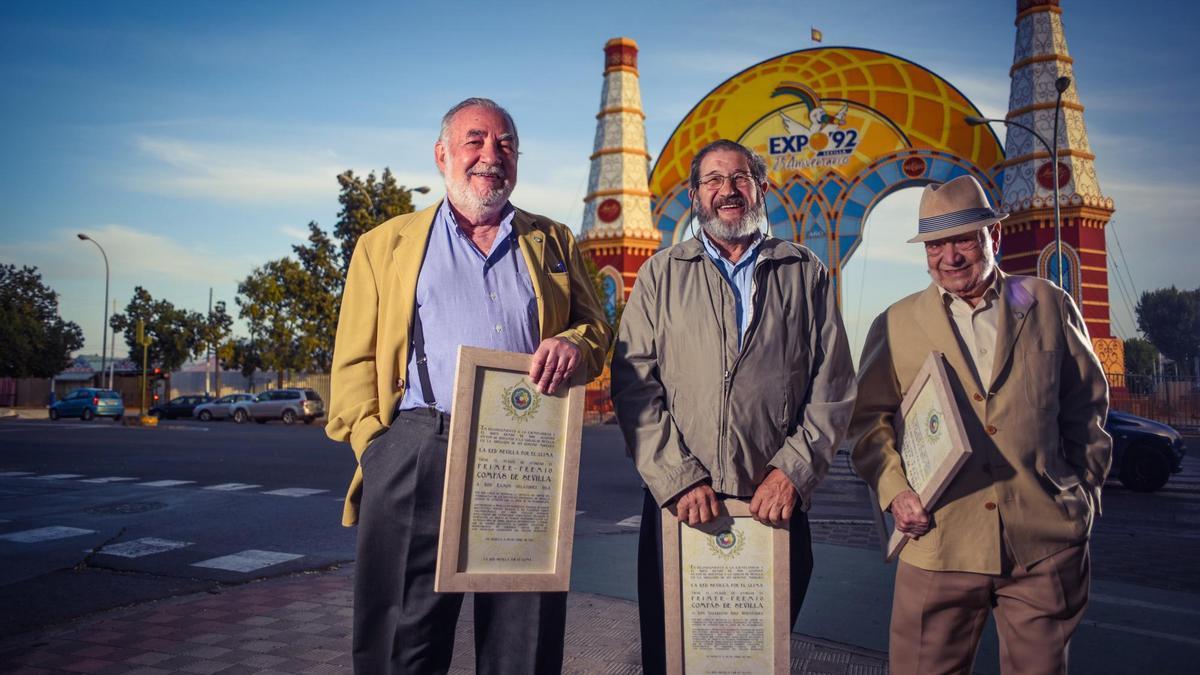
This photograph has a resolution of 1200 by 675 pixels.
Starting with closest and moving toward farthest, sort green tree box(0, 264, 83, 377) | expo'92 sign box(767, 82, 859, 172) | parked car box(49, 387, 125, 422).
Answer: expo'92 sign box(767, 82, 859, 172) → parked car box(49, 387, 125, 422) → green tree box(0, 264, 83, 377)

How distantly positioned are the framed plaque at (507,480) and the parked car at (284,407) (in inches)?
1244

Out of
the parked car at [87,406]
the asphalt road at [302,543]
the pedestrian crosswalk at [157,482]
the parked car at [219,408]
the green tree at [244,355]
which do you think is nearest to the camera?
the asphalt road at [302,543]

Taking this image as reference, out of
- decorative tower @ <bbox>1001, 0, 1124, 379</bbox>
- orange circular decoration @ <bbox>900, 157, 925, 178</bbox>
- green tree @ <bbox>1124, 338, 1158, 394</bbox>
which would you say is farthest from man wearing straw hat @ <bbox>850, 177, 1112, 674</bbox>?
green tree @ <bbox>1124, 338, 1158, 394</bbox>

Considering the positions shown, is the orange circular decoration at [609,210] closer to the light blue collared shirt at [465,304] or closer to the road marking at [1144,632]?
the road marking at [1144,632]

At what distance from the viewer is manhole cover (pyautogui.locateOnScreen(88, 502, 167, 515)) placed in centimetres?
902

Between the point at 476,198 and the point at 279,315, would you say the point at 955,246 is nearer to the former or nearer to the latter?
the point at 476,198

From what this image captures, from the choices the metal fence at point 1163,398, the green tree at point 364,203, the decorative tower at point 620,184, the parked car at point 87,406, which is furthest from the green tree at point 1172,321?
the parked car at point 87,406

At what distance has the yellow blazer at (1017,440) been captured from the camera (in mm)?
2682

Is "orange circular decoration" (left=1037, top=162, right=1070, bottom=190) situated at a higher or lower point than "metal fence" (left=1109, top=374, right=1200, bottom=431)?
higher

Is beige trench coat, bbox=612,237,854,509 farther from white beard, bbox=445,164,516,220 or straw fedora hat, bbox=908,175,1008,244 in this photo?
white beard, bbox=445,164,516,220

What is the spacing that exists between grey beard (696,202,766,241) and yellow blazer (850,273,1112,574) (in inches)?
25.7

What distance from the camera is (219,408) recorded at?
35.9 m

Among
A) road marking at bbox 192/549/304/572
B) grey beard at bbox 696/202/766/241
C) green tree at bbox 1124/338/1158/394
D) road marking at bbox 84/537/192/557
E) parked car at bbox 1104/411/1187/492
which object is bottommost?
road marking at bbox 84/537/192/557

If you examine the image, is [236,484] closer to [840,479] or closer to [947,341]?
[840,479]
